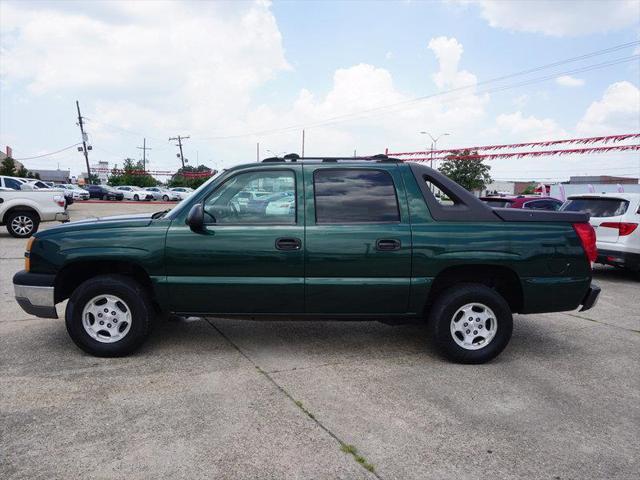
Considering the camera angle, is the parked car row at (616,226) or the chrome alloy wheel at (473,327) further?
the parked car row at (616,226)

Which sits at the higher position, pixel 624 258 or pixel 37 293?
pixel 37 293

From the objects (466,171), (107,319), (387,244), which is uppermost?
(466,171)

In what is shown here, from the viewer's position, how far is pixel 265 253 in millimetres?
4070

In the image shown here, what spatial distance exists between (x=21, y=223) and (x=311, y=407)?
12056 mm

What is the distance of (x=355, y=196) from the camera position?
13.9 feet

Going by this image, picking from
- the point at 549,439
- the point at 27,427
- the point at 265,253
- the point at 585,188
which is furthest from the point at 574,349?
the point at 585,188

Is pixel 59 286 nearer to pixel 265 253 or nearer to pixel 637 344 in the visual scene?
pixel 265 253

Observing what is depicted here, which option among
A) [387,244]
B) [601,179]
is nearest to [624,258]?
[387,244]

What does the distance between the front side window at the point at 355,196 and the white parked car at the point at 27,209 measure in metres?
10.8

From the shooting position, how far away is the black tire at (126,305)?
415 centimetres

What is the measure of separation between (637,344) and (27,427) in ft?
17.7

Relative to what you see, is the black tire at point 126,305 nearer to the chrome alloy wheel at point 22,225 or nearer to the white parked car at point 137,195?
the chrome alloy wheel at point 22,225

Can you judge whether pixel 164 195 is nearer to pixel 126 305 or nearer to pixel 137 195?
pixel 137 195

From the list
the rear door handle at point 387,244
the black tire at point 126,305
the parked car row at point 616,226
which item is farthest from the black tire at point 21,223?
the rear door handle at point 387,244
